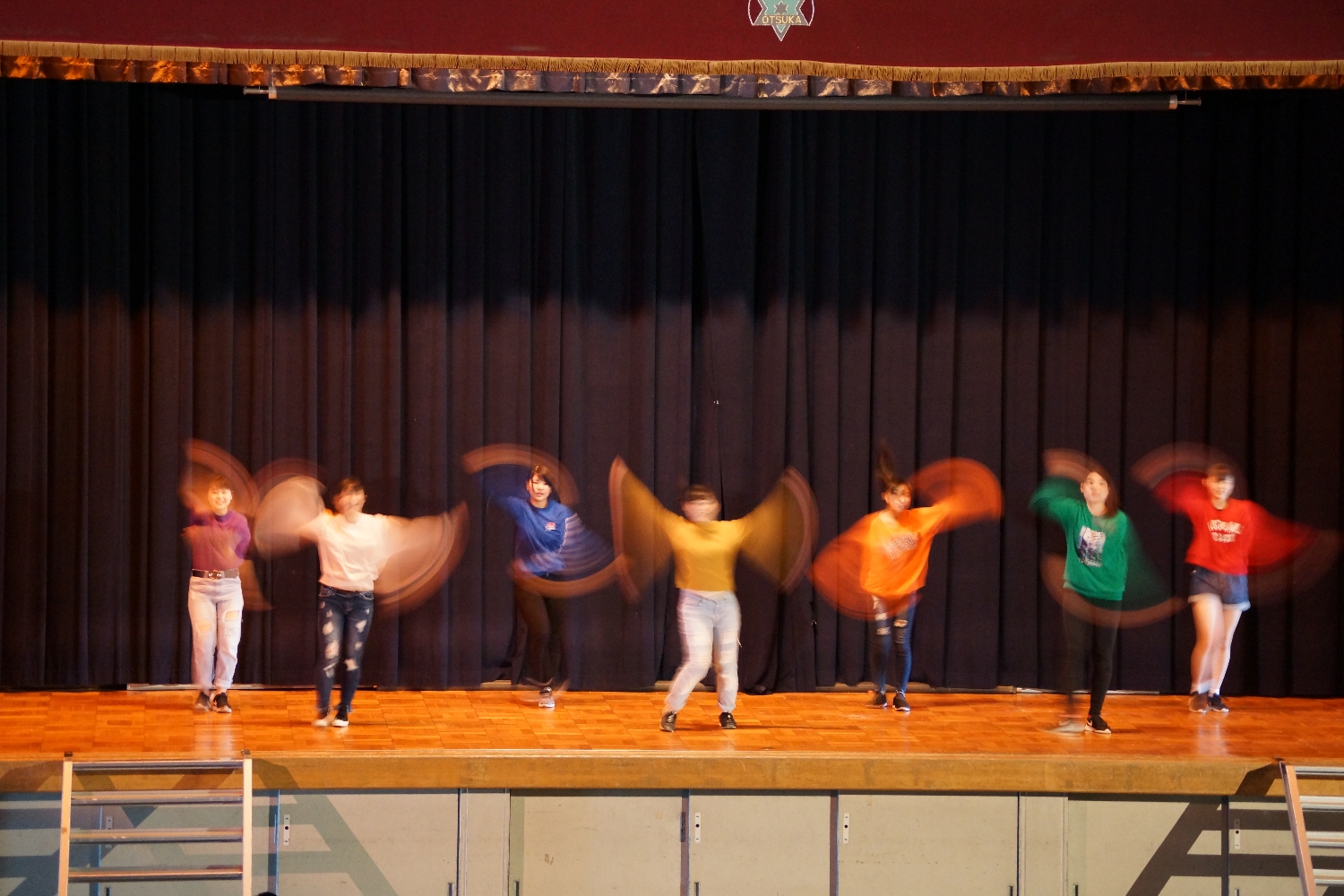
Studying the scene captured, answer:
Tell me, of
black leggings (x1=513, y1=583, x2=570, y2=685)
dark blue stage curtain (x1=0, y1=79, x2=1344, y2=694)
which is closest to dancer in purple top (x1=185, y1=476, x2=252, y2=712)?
dark blue stage curtain (x1=0, y1=79, x2=1344, y2=694)

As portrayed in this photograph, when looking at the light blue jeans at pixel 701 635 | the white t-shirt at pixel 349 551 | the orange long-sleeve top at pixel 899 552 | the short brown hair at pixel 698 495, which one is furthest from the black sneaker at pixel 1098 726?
the white t-shirt at pixel 349 551

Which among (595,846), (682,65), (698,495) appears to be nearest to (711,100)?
(682,65)

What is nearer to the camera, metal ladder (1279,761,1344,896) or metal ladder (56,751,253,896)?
metal ladder (56,751,253,896)

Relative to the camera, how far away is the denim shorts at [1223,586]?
8.05 m

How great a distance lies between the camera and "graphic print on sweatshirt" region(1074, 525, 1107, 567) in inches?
293

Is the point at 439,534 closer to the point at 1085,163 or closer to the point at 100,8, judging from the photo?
the point at 100,8

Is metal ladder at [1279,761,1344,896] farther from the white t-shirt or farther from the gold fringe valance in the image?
the white t-shirt

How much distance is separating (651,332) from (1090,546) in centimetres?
303

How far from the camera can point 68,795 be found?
6.27m

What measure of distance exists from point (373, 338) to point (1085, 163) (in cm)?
465

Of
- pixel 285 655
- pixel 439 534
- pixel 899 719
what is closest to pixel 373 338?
pixel 439 534

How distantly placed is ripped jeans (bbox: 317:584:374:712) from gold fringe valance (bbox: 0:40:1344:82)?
2.70 metres

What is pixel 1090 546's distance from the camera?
24.5 feet

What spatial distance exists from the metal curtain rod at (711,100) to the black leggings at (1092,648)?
9.18ft
